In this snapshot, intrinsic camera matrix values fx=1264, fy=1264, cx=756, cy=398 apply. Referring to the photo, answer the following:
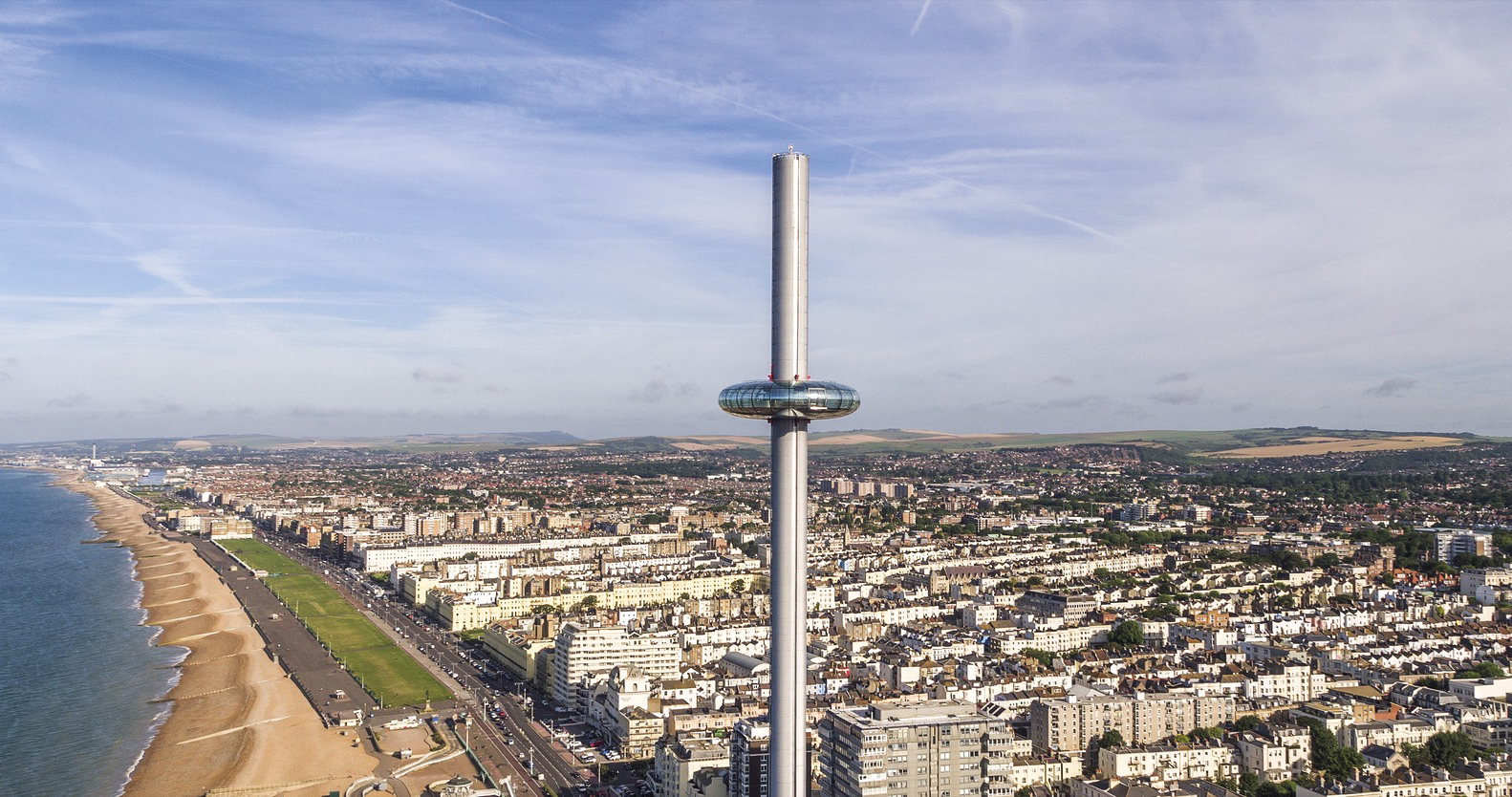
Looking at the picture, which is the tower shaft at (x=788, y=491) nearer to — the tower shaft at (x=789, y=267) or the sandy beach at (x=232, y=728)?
the tower shaft at (x=789, y=267)

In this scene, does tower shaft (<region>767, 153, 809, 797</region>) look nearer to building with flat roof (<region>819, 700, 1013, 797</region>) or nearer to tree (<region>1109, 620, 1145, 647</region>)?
building with flat roof (<region>819, 700, 1013, 797</region>)

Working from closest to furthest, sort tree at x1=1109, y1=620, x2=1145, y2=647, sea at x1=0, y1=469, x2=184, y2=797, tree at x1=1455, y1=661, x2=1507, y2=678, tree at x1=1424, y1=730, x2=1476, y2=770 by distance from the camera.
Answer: tree at x1=1424, y1=730, x2=1476, y2=770 → sea at x1=0, y1=469, x2=184, y2=797 → tree at x1=1455, y1=661, x2=1507, y2=678 → tree at x1=1109, y1=620, x2=1145, y2=647

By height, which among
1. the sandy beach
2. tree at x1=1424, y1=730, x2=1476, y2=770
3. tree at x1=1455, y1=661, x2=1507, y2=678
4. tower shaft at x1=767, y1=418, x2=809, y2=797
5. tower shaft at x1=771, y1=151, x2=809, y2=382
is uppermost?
tower shaft at x1=771, y1=151, x2=809, y2=382

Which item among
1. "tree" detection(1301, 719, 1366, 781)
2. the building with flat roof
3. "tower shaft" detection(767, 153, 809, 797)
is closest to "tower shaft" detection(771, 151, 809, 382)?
"tower shaft" detection(767, 153, 809, 797)

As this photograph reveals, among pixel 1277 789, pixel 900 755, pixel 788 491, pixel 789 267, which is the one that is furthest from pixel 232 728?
pixel 1277 789

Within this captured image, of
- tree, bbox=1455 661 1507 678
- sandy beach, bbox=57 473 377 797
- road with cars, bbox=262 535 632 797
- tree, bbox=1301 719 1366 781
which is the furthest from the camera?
tree, bbox=1455 661 1507 678

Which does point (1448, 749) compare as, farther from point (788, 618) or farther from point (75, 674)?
point (75, 674)
